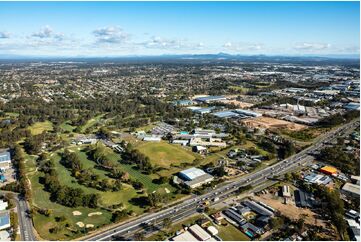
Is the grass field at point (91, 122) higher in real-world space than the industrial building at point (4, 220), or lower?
higher

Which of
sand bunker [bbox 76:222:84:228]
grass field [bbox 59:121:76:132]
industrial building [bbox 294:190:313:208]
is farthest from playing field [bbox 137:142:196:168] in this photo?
grass field [bbox 59:121:76:132]

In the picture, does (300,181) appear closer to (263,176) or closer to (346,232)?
(263,176)

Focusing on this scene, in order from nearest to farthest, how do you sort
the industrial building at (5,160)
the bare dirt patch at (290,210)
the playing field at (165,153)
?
1. the bare dirt patch at (290,210)
2. the industrial building at (5,160)
3. the playing field at (165,153)

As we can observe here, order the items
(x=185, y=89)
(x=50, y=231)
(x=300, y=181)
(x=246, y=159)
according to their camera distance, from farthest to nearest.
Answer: (x=185, y=89) → (x=246, y=159) → (x=300, y=181) → (x=50, y=231)

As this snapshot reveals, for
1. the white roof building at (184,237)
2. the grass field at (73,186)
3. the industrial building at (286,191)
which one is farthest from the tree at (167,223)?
the industrial building at (286,191)

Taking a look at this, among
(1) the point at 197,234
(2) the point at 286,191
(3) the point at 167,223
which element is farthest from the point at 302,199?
(3) the point at 167,223

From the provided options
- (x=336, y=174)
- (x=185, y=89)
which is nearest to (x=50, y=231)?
(x=336, y=174)

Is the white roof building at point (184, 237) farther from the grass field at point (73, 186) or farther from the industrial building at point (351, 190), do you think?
the industrial building at point (351, 190)
